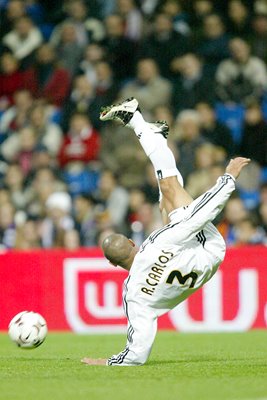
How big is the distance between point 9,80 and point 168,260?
1139 cm

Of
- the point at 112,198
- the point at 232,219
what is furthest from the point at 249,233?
the point at 112,198

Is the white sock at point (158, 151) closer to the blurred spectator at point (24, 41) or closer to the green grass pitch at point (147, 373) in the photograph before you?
the green grass pitch at point (147, 373)

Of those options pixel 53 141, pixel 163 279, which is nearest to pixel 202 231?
pixel 163 279

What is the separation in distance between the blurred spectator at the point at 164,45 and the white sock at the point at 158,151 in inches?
330

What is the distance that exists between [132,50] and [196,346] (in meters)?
8.09

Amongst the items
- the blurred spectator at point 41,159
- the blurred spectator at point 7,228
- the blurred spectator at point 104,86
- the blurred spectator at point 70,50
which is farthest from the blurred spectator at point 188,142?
the blurred spectator at point 70,50

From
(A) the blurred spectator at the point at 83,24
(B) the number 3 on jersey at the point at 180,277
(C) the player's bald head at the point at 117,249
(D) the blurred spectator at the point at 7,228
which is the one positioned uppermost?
(C) the player's bald head at the point at 117,249

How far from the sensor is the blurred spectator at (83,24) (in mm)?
19594

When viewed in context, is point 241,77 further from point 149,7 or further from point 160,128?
point 160,128

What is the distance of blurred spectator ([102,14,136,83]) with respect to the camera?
19.0 m

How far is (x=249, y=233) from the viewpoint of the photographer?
51.5 feet

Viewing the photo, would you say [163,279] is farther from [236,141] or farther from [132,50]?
[132,50]

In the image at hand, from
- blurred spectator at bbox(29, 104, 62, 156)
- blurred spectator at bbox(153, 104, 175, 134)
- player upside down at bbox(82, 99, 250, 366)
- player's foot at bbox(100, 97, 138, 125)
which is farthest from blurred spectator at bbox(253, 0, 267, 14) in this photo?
player upside down at bbox(82, 99, 250, 366)

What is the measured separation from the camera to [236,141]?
17547 mm
